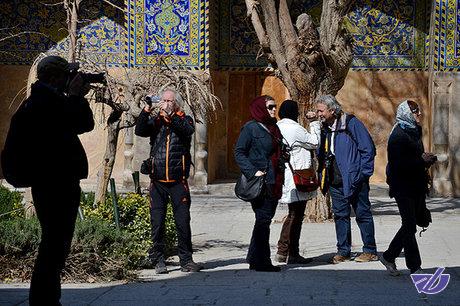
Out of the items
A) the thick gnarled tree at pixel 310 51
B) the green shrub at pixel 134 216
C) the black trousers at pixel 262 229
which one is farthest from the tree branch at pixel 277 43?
the black trousers at pixel 262 229

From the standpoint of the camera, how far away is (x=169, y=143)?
906 centimetres

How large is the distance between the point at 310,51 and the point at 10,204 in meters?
4.26

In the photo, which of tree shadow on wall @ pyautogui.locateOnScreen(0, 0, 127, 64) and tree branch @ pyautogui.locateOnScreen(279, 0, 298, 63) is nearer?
tree branch @ pyautogui.locateOnScreen(279, 0, 298, 63)

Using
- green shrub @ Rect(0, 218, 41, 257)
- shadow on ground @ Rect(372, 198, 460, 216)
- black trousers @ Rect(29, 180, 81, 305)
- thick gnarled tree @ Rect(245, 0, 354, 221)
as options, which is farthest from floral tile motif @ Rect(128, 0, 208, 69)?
black trousers @ Rect(29, 180, 81, 305)

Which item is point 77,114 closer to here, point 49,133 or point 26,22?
point 49,133

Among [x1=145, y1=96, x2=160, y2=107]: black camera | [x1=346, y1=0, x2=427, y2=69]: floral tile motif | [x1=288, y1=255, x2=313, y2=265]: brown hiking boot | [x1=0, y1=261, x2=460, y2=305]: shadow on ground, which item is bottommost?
[x1=0, y1=261, x2=460, y2=305]: shadow on ground

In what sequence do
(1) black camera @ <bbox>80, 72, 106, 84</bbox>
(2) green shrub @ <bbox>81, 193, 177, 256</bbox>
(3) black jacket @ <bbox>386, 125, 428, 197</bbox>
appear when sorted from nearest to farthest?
(1) black camera @ <bbox>80, 72, 106, 84</bbox> → (3) black jacket @ <bbox>386, 125, 428, 197</bbox> → (2) green shrub @ <bbox>81, 193, 177, 256</bbox>

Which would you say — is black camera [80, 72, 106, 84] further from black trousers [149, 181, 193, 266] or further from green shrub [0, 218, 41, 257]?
black trousers [149, 181, 193, 266]

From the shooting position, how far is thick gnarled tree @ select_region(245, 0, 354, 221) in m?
12.7

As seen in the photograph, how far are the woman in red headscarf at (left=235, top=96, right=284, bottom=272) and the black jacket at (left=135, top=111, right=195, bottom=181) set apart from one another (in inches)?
19.5

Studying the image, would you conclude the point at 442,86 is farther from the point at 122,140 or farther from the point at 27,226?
the point at 27,226

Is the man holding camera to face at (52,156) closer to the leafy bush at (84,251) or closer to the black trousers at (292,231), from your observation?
the leafy bush at (84,251)

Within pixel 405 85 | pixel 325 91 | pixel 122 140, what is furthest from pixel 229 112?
pixel 325 91

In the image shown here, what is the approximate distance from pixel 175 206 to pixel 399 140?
2148 mm
